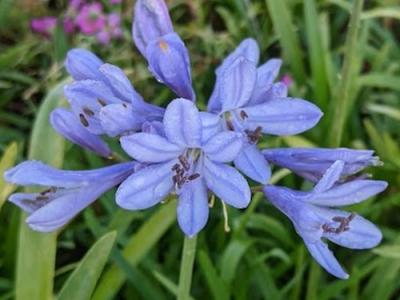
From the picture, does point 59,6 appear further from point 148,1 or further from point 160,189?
point 160,189

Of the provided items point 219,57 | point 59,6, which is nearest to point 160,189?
point 219,57

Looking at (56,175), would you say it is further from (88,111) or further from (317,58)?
(317,58)

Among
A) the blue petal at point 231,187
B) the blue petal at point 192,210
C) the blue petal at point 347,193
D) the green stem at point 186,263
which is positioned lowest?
the green stem at point 186,263

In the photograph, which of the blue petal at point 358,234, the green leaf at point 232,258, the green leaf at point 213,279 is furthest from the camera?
the green leaf at point 232,258

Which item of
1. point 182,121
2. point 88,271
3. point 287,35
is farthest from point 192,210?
point 287,35

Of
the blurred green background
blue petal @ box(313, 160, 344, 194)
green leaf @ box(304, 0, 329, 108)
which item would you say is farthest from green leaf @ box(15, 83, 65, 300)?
green leaf @ box(304, 0, 329, 108)

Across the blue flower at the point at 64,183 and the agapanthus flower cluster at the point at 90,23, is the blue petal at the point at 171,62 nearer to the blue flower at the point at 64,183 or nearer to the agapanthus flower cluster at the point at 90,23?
the blue flower at the point at 64,183

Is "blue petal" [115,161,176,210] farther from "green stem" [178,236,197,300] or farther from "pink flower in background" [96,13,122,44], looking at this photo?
"pink flower in background" [96,13,122,44]

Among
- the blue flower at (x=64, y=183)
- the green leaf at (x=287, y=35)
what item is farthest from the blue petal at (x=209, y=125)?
the green leaf at (x=287, y=35)
